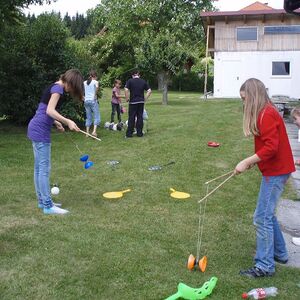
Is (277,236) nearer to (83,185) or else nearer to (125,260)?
(125,260)

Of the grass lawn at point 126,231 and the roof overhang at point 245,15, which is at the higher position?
the roof overhang at point 245,15

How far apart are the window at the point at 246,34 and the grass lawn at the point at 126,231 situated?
2093cm

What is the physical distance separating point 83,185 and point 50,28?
25.9 feet

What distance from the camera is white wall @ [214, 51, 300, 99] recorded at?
28.8 m

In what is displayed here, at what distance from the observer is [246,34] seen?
29.3 m

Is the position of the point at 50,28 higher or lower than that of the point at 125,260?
higher

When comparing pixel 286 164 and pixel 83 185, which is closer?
pixel 286 164

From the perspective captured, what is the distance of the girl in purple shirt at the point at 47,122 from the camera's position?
5.41 m

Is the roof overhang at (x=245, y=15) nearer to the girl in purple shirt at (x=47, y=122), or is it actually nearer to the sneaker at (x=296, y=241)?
the girl in purple shirt at (x=47, y=122)

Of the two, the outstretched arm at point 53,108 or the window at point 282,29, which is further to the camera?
the window at point 282,29

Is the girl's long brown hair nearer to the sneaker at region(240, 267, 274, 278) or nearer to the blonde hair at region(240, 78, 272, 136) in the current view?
the blonde hair at region(240, 78, 272, 136)

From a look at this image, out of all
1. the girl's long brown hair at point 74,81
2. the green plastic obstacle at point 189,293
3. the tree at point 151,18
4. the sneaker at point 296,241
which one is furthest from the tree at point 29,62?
the tree at point 151,18

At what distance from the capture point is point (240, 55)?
29375mm

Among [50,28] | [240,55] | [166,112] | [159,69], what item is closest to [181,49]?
[159,69]
